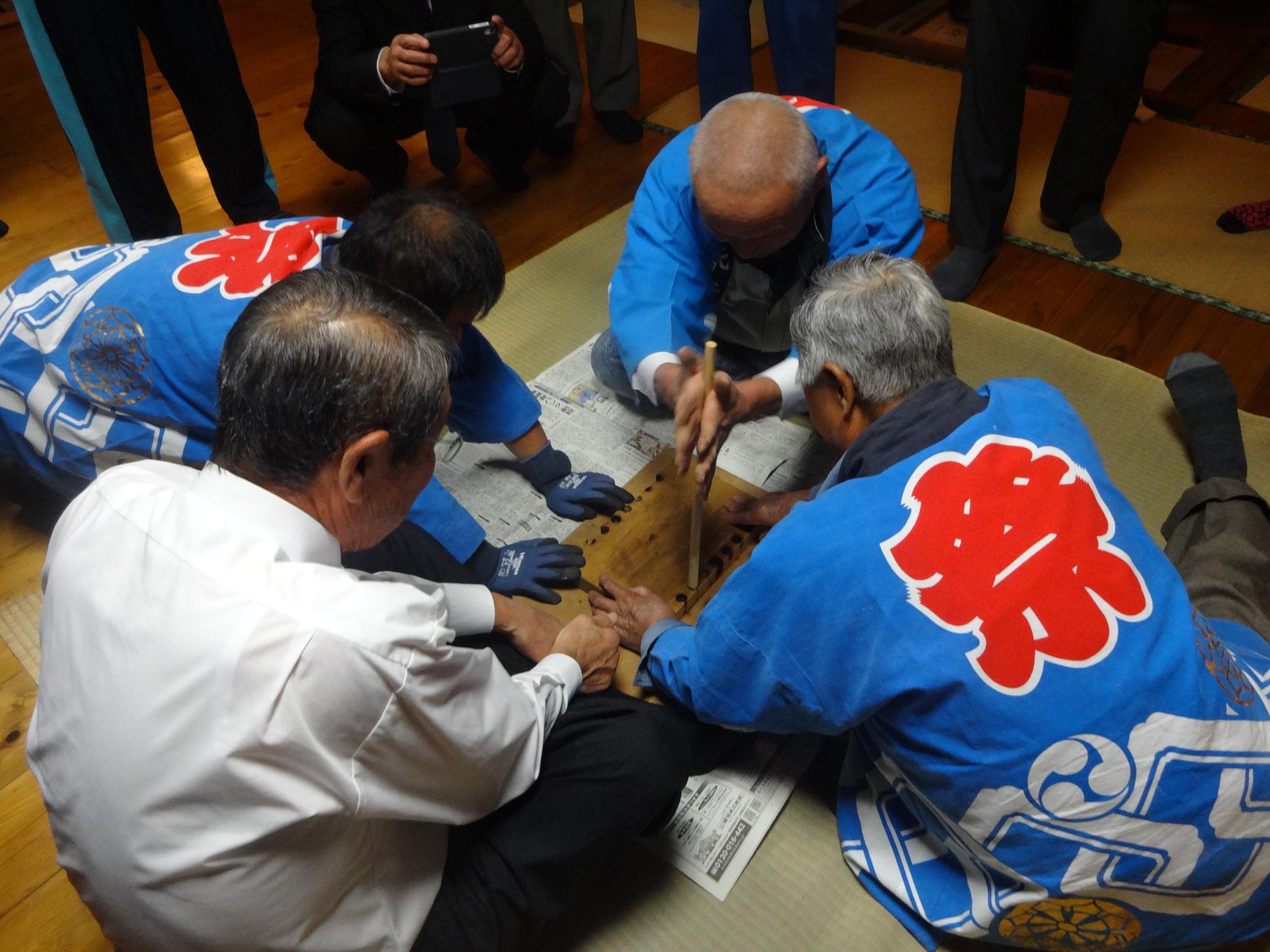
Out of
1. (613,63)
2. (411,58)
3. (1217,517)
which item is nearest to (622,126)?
(613,63)

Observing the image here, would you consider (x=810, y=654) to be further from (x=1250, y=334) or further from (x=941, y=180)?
(x=941, y=180)

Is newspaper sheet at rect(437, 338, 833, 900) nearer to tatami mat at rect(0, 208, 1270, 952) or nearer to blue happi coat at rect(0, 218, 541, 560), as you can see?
tatami mat at rect(0, 208, 1270, 952)

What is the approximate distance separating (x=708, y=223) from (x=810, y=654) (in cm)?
83

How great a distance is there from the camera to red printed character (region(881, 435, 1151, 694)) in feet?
2.76

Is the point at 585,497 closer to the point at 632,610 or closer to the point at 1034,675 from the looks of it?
the point at 632,610

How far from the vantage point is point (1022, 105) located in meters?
2.09

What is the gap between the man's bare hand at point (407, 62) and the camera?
87.9 inches

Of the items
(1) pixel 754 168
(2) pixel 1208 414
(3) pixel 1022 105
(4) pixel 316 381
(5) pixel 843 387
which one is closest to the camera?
(4) pixel 316 381

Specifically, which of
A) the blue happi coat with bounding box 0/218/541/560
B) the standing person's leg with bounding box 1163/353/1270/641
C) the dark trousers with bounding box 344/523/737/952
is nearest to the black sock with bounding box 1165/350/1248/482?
the standing person's leg with bounding box 1163/353/1270/641

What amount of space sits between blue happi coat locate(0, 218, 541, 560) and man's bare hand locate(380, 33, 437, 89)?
100 cm

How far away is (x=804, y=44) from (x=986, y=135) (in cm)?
64

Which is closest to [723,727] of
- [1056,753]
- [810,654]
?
[810,654]

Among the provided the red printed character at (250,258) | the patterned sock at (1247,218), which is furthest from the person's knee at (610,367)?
the patterned sock at (1247,218)

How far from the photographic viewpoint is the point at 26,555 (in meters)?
1.68
